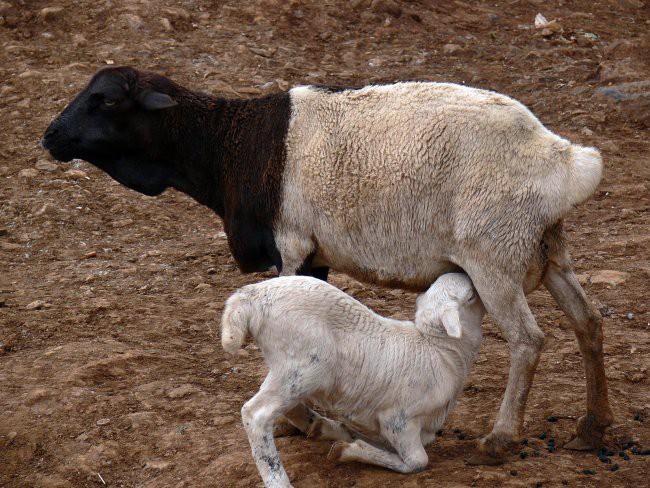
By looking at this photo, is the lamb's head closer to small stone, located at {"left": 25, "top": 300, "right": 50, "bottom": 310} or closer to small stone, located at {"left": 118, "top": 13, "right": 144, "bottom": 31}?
small stone, located at {"left": 25, "top": 300, "right": 50, "bottom": 310}

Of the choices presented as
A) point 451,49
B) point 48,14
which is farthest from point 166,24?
point 451,49

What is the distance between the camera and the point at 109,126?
6980 mm

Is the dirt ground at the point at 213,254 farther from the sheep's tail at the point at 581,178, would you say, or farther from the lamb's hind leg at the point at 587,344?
the sheep's tail at the point at 581,178

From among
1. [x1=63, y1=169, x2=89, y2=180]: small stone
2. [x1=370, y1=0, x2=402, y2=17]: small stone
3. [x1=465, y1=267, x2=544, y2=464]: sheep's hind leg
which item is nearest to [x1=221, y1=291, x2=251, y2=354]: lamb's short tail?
[x1=465, y1=267, x2=544, y2=464]: sheep's hind leg

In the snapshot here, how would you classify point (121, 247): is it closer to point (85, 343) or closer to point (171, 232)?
point (171, 232)

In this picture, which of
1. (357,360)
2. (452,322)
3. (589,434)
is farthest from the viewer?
(589,434)

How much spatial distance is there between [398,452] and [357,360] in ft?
1.81

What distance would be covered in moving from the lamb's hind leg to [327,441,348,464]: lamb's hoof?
53.6 inches

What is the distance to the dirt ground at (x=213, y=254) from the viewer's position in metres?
6.12

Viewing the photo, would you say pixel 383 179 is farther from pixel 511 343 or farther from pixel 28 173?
pixel 28 173

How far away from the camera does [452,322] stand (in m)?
5.36

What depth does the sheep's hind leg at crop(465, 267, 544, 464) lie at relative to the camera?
567 cm

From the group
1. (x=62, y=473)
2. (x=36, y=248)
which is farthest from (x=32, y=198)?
(x=62, y=473)

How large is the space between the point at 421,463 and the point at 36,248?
5481 millimetres
